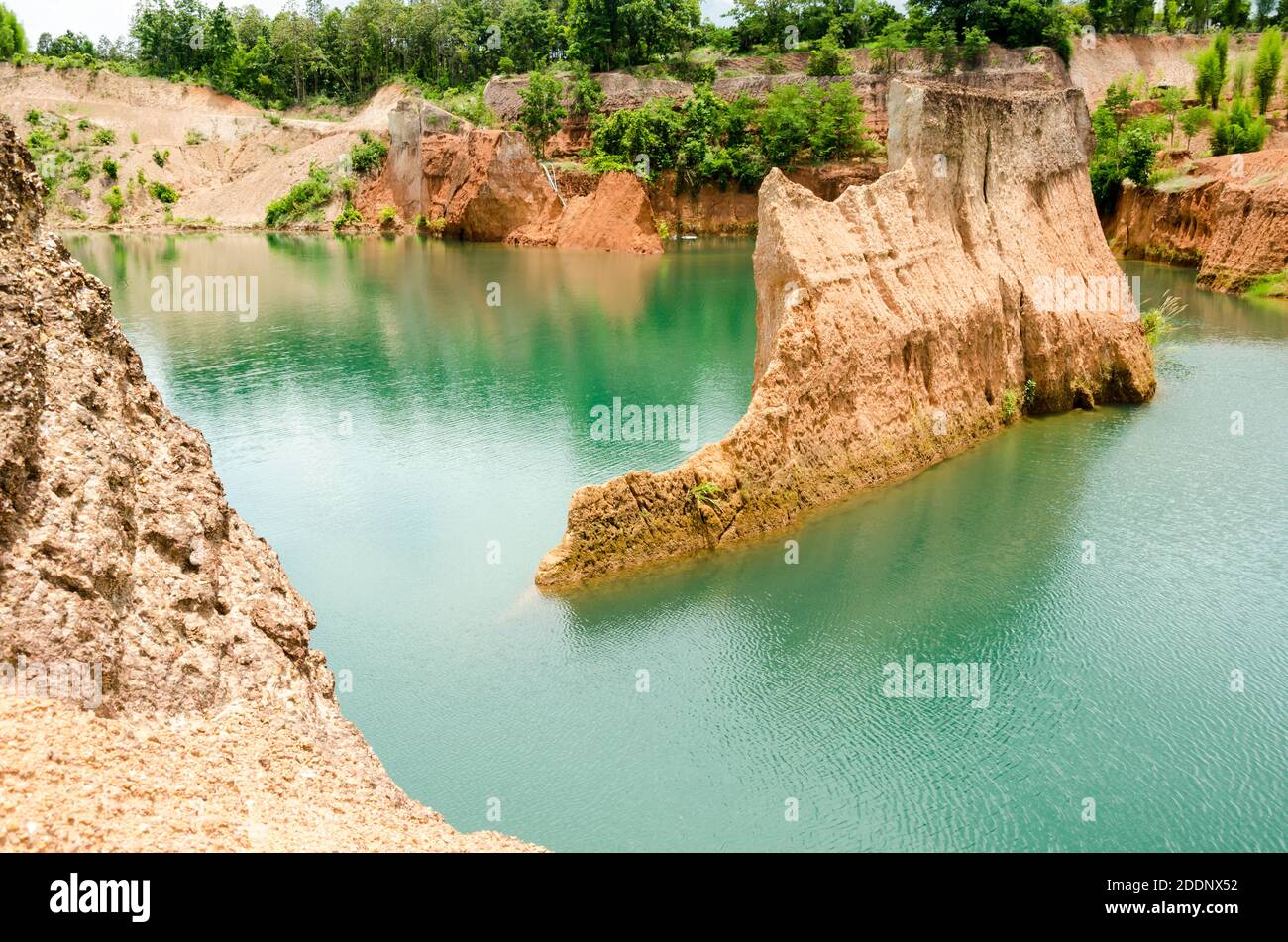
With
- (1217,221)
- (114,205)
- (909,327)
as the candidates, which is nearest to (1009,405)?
(909,327)

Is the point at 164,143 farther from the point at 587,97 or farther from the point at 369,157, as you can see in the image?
the point at 587,97

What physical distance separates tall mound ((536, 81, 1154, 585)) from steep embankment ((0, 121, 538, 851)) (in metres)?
6.53

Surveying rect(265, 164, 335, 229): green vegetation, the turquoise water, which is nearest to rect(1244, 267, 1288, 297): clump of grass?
the turquoise water

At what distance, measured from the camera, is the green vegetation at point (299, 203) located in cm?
6625

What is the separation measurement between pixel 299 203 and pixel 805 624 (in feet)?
203

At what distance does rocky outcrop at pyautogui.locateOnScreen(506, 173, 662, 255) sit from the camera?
54594mm

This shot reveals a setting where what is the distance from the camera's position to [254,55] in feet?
259

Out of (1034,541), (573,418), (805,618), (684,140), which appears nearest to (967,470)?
(1034,541)

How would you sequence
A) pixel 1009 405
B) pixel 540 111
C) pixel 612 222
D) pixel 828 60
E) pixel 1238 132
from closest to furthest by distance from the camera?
pixel 1009 405 < pixel 1238 132 < pixel 612 222 < pixel 540 111 < pixel 828 60

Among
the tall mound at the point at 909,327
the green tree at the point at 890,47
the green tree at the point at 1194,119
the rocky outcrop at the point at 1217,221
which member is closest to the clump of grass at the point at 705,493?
the tall mound at the point at 909,327

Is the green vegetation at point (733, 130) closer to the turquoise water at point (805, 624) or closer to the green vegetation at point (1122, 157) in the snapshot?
the green vegetation at point (1122, 157)

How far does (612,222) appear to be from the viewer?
2173 inches

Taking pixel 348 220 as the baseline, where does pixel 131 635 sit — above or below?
below

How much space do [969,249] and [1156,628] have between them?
9126 mm
